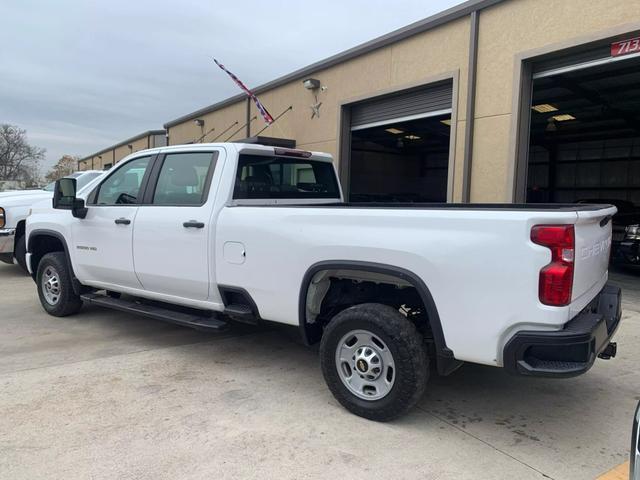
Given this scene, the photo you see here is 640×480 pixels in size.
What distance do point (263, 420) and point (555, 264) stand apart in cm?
213

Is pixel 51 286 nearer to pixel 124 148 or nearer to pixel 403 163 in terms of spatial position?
pixel 403 163

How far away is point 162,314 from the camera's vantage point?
4652 millimetres

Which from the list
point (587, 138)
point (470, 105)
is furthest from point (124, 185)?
point (587, 138)

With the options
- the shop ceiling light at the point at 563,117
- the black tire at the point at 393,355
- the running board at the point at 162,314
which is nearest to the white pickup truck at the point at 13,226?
the running board at the point at 162,314

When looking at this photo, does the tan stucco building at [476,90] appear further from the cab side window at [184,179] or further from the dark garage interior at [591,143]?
the cab side window at [184,179]

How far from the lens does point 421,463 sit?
291 centimetres

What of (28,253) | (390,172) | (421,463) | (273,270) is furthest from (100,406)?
(390,172)

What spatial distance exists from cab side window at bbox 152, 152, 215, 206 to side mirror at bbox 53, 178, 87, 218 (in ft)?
3.33

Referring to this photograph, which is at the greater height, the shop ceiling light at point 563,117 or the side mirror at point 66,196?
the shop ceiling light at point 563,117

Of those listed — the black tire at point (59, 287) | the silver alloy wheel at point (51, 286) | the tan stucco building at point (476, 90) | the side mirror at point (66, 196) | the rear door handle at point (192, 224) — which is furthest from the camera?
the tan stucco building at point (476, 90)

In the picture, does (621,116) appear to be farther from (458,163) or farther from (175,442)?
(175,442)

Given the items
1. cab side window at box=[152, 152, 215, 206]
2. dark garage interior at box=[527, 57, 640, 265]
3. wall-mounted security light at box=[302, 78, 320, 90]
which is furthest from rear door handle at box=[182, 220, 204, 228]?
wall-mounted security light at box=[302, 78, 320, 90]

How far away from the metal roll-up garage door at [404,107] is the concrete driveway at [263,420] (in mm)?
6389

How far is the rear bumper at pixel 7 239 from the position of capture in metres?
8.10
